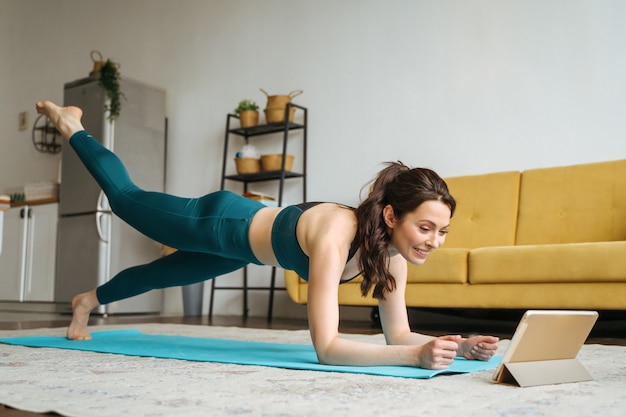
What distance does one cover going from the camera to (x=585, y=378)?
5.34ft

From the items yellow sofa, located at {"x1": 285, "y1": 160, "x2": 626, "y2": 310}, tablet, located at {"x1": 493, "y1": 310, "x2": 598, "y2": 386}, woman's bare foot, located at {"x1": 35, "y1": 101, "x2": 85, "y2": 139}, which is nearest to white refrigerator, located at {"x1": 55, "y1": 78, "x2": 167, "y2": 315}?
yellow sofa, located at {"x1": 285, "y1": 160, "x2": 626, "y2": 310}

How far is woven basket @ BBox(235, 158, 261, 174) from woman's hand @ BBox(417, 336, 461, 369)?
3927 mm

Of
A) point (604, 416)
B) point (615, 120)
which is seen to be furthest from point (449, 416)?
point (615, 120)

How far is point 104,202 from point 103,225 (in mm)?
191

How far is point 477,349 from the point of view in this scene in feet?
6.20

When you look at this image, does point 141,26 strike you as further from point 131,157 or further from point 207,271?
point 207,271

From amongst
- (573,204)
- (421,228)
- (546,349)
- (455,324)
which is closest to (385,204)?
(421,228)

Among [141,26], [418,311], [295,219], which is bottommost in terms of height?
[418,311]

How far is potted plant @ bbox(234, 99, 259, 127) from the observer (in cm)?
553

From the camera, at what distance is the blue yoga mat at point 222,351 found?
1.73 metres

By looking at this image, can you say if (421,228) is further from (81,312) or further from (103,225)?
(103,225)

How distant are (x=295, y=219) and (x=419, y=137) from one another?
3035mm

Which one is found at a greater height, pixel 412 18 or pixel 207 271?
pixel 412 18

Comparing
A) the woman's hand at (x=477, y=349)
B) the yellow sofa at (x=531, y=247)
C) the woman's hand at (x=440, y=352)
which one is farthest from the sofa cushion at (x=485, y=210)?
the woman's hand at (x=440, y=352)
